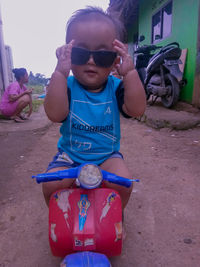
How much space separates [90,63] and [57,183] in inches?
26.5

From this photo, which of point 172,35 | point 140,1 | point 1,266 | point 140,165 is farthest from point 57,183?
point 140,1

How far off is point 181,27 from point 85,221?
570 cm

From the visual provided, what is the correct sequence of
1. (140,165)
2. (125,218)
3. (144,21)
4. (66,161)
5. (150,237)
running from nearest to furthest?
(66,161)
(150,237)
(125,218)
(140,165)
(144,21)

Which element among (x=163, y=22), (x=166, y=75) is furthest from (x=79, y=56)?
(x=163, y=22)

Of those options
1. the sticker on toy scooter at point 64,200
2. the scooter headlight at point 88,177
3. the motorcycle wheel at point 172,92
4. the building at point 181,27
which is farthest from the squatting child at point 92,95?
the building at point 181,27

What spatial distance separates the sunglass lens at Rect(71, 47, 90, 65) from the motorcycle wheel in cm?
371

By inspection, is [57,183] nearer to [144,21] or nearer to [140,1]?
[144,21]

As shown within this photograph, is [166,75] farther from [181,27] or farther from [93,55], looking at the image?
[93,55]

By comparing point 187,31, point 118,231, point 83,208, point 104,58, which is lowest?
point 118,231

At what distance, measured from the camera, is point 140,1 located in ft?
30.6

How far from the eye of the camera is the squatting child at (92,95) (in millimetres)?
1253

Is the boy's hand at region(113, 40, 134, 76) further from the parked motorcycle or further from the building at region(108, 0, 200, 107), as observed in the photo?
the building at region(108, 0, 200, 107)

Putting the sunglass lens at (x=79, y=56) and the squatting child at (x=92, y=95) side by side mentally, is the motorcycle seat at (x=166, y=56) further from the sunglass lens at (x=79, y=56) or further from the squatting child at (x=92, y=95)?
the sunglass lens at (x=79, y=56)

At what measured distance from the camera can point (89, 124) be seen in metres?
1.41
